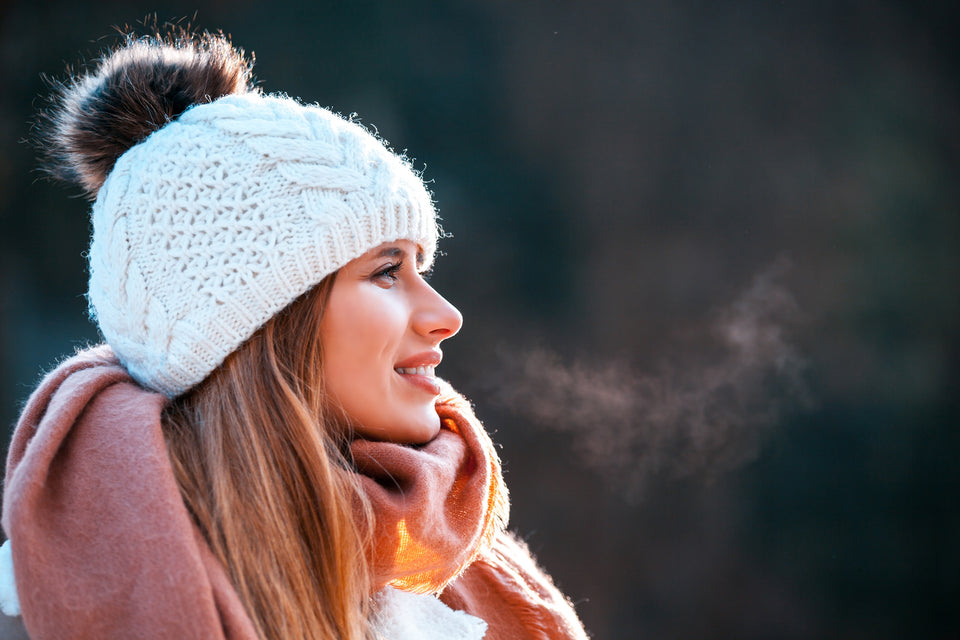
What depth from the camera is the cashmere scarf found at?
34.5 inches

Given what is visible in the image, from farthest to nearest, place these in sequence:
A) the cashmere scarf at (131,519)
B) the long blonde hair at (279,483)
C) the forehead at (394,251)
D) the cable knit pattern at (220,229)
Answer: the forehead at (394,251)
the cable knit pattern at (220,229)
the long blonde hair at (279,483)
the cashmere scarf at (131,519)

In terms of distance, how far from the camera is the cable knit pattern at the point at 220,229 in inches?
44.4

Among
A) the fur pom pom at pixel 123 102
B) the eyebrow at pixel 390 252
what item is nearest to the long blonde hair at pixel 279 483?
the eyebrow at pixel 390 252

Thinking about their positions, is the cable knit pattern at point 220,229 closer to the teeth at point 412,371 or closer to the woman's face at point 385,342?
the woman's face at point 385,342

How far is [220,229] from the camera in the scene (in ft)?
3.72

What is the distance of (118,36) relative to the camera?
2.76 m

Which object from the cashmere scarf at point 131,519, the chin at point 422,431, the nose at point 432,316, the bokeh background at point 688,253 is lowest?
the cashmere scarf at point 131,519

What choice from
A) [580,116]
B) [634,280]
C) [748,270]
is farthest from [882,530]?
[580,116]

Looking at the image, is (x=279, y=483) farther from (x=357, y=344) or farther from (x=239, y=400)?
(x=357, y=344)

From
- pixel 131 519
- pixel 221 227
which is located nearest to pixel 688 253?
pixel 221 227

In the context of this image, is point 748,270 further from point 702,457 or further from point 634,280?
point 702,457

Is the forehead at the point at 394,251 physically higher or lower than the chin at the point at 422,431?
higher

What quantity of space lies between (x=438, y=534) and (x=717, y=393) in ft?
6.06

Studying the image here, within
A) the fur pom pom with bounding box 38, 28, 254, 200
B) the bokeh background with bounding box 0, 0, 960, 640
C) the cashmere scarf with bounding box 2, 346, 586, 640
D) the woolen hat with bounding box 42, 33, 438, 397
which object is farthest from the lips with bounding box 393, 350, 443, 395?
the bokeh background with bounding box 0, 0, 960, 640
